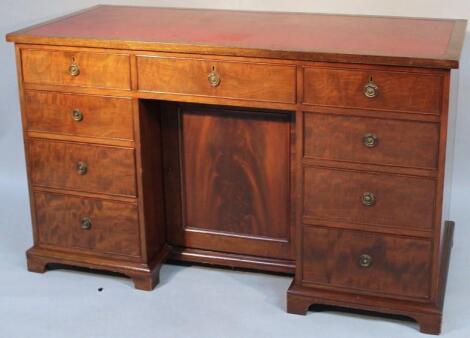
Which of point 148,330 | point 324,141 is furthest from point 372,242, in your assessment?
point 148,330

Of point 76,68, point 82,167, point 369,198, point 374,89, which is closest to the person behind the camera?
point 374,89

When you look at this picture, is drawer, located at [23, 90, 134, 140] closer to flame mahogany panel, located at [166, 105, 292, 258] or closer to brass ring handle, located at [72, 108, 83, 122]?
brass ring handle, located at [72, 108, 83, 122]

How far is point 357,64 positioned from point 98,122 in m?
0.86

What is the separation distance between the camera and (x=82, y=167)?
10.4ft

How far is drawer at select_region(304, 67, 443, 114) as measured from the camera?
270 centimetres

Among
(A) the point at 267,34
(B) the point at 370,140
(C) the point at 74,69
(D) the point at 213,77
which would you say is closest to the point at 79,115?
(C) the point at 74,69

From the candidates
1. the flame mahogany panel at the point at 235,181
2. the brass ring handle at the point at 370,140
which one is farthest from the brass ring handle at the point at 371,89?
the flame mahogany panel at the point at 235,181

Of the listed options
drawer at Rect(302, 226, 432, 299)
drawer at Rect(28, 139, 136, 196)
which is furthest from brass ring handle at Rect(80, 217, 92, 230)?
drawer at Rect(302, 226, 432, 299)

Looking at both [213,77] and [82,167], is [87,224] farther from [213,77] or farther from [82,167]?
[213,77]

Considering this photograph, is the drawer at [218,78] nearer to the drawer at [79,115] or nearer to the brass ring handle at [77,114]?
the drawer at [79,115]

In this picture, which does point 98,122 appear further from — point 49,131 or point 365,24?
point 365,24

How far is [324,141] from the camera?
113 inches

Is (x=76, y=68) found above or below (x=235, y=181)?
above

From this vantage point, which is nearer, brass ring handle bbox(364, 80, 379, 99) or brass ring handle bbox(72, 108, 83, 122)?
brass ring handle bbox(364, 80, 379, 99)
